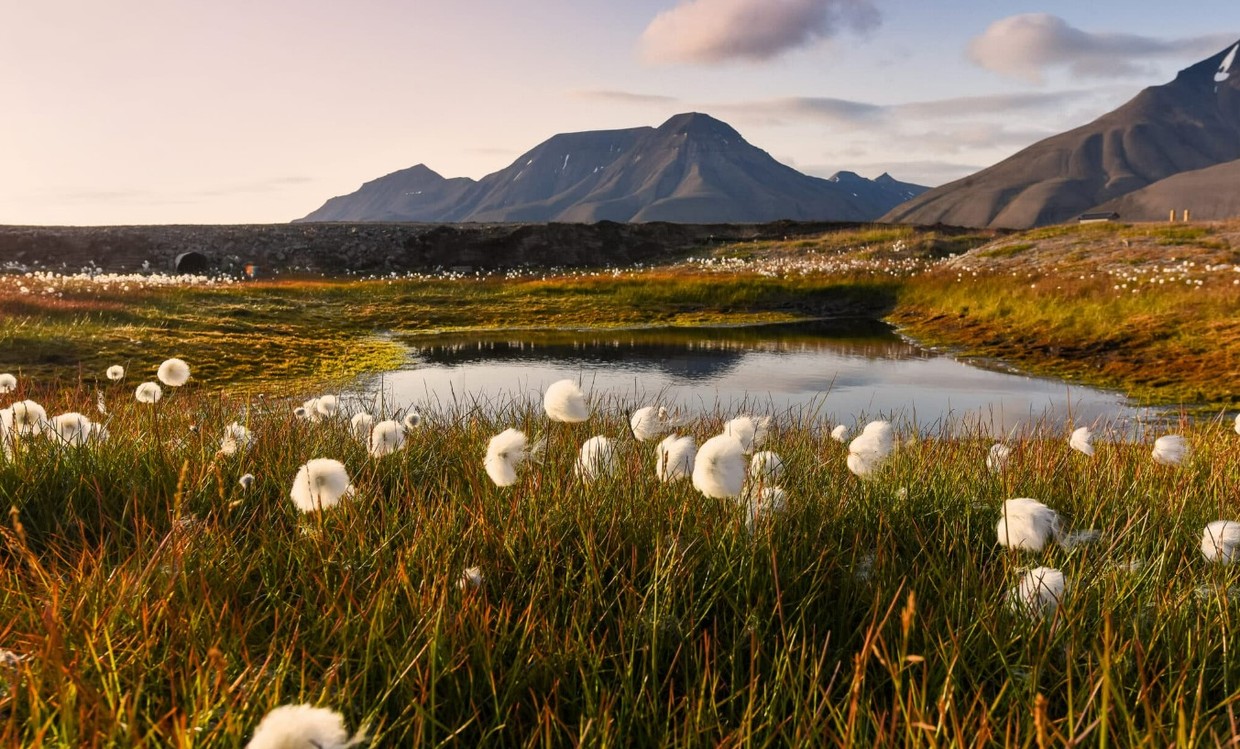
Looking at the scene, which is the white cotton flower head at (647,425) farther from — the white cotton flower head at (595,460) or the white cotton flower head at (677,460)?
the white cotton flower head at (677,460)

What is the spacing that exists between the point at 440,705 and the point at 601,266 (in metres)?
47.8

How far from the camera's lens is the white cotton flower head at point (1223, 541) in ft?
10.3

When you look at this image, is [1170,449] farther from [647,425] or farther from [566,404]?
[566,404]

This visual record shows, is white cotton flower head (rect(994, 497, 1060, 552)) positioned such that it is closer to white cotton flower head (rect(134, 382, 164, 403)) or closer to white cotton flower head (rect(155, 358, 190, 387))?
white cotton flower head (rect(155, 358, 190, 387))

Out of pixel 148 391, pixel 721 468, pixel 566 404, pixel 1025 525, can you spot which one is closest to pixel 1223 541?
pixel 1025 525

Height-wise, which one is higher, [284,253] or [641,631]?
[284,253]

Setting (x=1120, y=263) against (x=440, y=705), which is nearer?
(x=440, y=705)

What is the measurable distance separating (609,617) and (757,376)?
44.1ft

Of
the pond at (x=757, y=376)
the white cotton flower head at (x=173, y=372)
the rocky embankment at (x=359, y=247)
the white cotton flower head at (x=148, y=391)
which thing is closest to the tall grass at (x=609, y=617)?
the white cotton flower head at (x=173, y=372)

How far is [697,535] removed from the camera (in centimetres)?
317

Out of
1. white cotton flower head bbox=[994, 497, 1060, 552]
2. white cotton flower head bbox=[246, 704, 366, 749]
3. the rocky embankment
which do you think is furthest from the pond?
the rocky embankment

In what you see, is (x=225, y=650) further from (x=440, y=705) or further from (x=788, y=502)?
(x=788, y=502)

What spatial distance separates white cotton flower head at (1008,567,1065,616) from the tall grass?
0.05 metres

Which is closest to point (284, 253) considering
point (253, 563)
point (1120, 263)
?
point (1120, 263)
